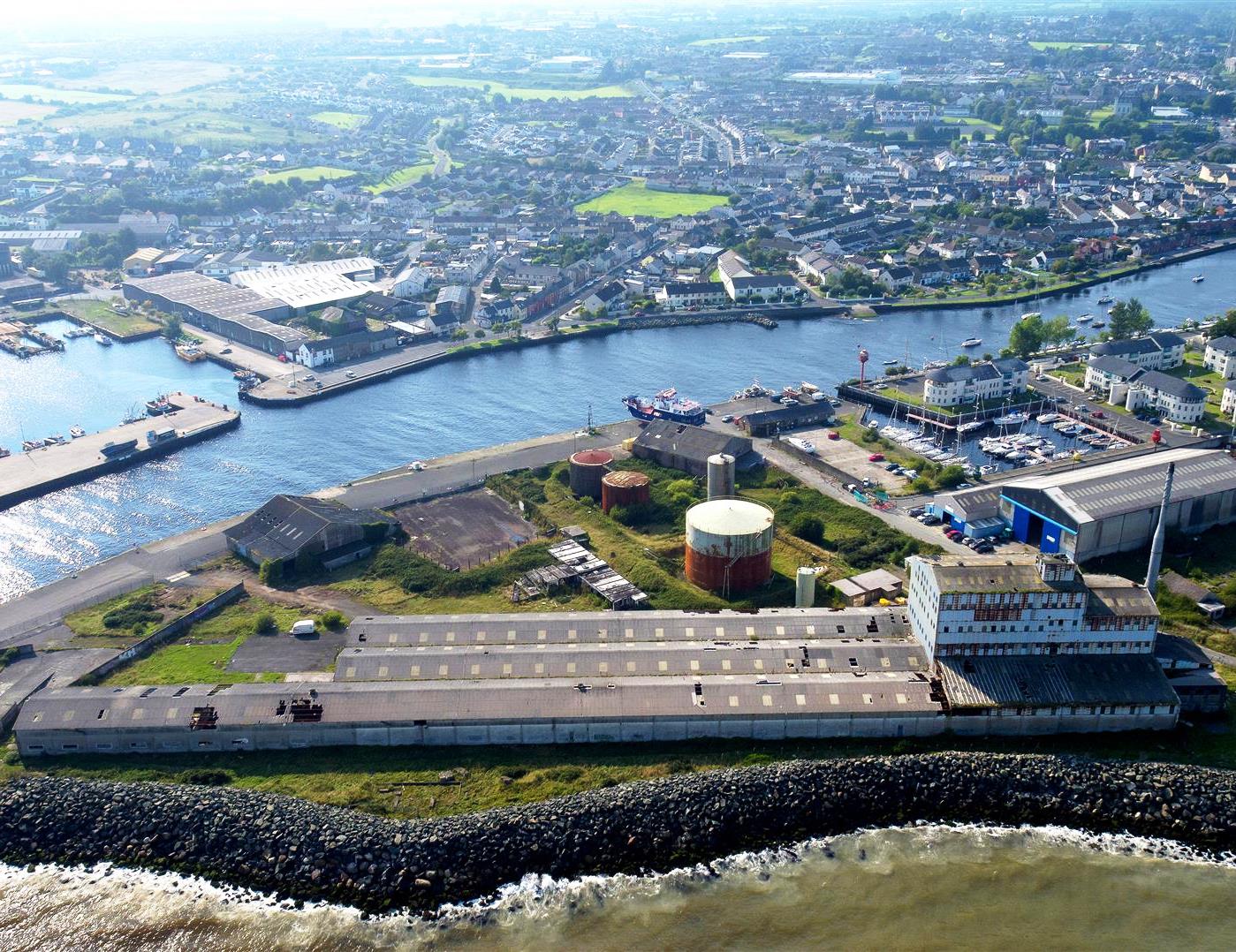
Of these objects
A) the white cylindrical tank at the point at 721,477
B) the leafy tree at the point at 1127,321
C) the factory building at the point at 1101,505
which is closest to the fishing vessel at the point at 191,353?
the white cylindrical tank at the point at 721,477

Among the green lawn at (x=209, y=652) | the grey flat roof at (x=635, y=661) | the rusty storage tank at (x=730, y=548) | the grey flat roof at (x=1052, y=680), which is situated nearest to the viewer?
the grey flat roof at (x=1052, y=680)

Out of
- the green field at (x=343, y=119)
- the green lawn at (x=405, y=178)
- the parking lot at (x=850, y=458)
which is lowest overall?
the parking lot at (x=850, y=458)

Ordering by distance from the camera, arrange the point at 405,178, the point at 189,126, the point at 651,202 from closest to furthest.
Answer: the point at 651,202 → the point at 405,178 → the point at 189,126

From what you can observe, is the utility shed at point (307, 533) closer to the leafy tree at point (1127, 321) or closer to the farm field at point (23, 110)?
the leafy tree at point (1127, 321)

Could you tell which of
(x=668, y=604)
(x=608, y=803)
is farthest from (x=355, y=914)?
(x=668, y=604)

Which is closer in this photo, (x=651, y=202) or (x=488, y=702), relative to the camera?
(x=488, y=702)

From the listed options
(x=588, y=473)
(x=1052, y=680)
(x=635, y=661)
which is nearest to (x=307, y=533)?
(x=588, y=473)

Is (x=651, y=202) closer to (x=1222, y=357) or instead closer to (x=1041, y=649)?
(x=1222, y=357)

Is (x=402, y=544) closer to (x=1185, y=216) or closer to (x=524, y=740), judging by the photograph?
(x=524, y=740)
